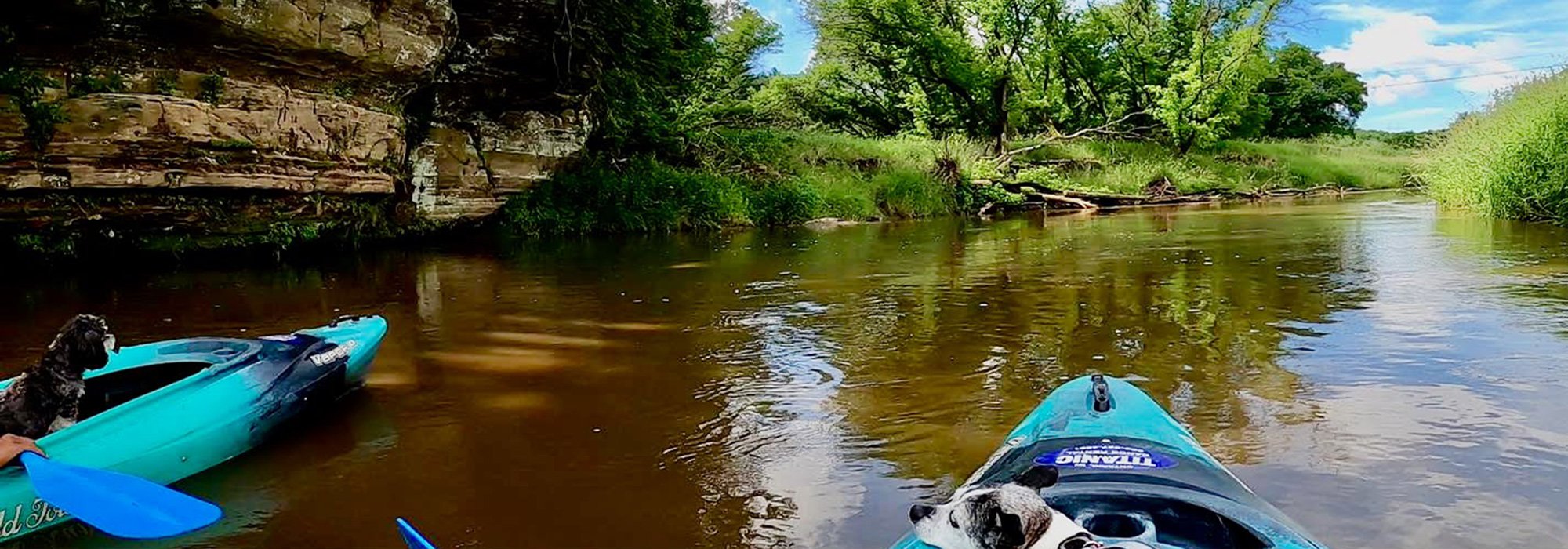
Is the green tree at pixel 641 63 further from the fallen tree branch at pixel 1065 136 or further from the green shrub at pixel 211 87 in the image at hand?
the fallen tree branch at pixel 1065 136

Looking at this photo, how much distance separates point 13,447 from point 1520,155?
15.0 metres

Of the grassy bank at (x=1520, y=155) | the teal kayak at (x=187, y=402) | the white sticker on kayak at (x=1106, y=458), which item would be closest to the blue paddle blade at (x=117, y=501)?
the teal kayak at (x=187, y=402)

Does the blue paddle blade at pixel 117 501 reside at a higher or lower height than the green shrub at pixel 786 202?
lower

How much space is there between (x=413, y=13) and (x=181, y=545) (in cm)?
861

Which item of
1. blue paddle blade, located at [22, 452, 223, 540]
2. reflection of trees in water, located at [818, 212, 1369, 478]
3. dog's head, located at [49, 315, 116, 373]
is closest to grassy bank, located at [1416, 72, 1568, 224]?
reflection of trees in water, located at [818, 212, 1369, 478]

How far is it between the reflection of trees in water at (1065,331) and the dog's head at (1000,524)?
5.92ft

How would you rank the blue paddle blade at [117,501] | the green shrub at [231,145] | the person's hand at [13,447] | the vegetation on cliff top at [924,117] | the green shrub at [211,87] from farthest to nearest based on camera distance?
the vegetation on cliff top at [924,117]
the green shrub at [231,145]
the green shrub at [211,87]
the person's hand at [13,447]
the blue paddle blade at [117,501]

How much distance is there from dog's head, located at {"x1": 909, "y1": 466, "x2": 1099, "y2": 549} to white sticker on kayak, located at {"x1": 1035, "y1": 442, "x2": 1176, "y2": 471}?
51 centimetres

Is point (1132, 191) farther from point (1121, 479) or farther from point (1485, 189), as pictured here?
point (1121, 479)

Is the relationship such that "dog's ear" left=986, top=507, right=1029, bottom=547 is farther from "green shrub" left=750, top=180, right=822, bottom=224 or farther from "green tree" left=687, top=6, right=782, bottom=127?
"green tree" left=687, top=6, right=782, bottom=127

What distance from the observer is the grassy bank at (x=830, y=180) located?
16016 millimetres

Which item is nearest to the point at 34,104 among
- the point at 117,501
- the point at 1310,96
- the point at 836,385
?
the point at 117,501

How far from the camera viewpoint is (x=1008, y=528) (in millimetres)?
1813

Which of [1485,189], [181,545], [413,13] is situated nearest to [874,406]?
[181,545]
